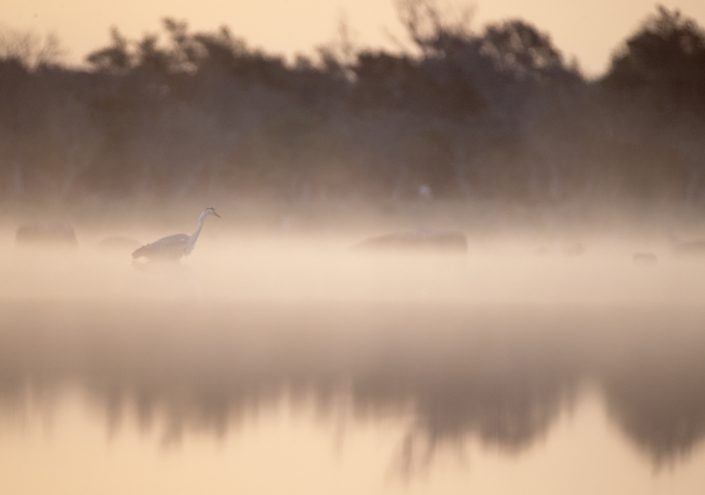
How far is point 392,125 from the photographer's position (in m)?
35.9

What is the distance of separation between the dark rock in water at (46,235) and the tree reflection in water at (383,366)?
9.19 meters

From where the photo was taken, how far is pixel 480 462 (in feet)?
15.3

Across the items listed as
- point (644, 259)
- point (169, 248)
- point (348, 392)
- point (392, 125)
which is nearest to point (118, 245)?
point (169, 248)

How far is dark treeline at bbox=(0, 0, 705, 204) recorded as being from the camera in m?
33.5

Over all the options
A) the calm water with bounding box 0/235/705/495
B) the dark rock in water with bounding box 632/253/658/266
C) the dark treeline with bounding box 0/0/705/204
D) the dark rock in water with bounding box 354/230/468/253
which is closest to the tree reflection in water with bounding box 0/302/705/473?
the calm water with bounding box 0/235/705/495

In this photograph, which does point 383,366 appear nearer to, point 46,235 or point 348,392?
point 348,392

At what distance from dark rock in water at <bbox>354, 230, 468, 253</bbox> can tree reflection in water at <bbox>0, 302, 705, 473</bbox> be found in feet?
28.1

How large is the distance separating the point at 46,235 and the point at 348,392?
550 inches

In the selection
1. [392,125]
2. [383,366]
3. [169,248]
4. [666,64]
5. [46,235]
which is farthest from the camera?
[392,125]

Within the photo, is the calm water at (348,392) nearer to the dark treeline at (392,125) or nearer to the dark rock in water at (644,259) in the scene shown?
the dark rock in water at (644,259)

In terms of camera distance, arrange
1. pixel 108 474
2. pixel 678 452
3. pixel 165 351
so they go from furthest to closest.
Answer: pixel 165 351 → pixel 678 452 → pixel 108 474

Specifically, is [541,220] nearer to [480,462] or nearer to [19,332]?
[19,332]

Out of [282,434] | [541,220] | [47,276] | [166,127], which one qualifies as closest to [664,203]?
[541,220]

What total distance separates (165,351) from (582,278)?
7.92 m
